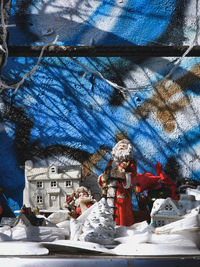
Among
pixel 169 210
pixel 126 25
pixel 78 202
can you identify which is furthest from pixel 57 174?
pixel 126 25

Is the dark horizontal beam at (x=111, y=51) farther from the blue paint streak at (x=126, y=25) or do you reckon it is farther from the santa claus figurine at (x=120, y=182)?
the blue paint streak at (x=126, y=25)

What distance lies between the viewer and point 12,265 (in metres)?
1.50

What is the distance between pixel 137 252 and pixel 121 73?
5.52 feet

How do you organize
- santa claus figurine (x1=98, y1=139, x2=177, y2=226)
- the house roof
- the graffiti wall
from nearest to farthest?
santa claus figurine (x1=98, y1=139, x2=177, y2=226)
the house roof
the graffiti wall

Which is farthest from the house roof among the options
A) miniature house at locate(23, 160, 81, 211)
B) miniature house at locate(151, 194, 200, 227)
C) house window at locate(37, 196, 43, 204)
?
miniature house at locate(151, 194, 200, 227)

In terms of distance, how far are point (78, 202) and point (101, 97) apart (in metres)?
0.85

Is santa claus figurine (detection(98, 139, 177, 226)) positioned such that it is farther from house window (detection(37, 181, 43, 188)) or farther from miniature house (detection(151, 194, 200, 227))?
house window (detection(37, 181, 43, 188))

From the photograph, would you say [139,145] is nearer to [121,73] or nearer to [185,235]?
[121,73]

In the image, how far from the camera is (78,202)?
246 centimetres

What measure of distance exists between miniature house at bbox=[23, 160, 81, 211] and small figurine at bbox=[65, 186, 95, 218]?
0.46ft

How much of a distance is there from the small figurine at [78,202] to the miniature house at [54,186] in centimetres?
14

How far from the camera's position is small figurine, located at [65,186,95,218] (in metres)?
2.40

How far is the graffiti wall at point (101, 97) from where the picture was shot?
296 centimetres

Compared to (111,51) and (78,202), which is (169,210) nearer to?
(78,202)
